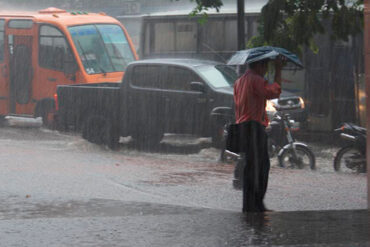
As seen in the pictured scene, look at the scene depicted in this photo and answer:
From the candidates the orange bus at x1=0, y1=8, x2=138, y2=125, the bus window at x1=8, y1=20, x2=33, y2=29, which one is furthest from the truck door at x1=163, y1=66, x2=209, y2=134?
the bus window at x1=8, y1=20, x2=33, y2=29

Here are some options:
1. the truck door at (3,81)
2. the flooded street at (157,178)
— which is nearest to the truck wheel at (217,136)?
the flooded street at (157,178)

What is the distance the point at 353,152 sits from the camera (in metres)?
12.5

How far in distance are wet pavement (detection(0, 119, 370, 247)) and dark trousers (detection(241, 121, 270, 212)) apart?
0.23 m

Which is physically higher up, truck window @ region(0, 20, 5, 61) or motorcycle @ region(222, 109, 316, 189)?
truck window @ region(0, 20, 5, 61)

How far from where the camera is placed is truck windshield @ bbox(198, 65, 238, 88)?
603 inches

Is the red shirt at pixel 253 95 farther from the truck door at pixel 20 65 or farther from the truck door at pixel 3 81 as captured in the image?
the truck door at pixel 3 81

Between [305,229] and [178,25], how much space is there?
1459cm

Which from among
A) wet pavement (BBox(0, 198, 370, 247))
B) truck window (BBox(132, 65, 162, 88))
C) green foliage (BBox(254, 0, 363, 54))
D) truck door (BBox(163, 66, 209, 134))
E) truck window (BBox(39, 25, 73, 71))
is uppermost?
green foliage (BBox(254, 0, 363, 54))

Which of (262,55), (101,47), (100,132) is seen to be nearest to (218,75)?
(100,132)

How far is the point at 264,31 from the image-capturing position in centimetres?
1080

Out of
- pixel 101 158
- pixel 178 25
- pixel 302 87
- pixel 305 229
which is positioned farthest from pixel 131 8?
pixel 305 229

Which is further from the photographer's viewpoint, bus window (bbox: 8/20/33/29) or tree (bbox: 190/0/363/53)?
bus window (bbox: 8/20/33/29)

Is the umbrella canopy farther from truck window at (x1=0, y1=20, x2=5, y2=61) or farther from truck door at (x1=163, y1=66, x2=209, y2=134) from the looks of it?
truck window at (x1=0, y1=20, x2=5, y2=61)

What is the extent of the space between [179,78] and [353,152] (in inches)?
169
